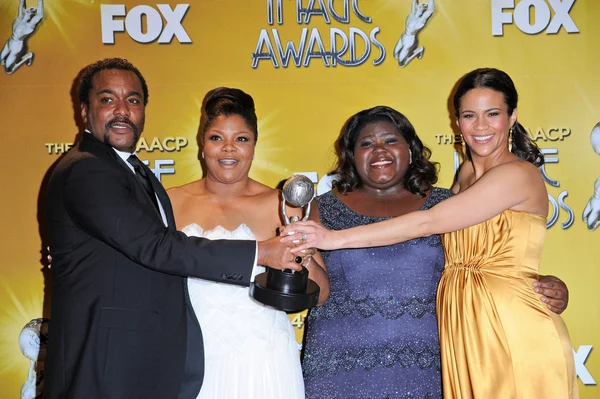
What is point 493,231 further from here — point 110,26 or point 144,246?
point 110,26

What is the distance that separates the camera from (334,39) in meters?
4.19

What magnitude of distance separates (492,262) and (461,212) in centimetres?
26

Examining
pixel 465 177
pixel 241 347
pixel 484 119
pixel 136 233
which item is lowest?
pixel 241 347

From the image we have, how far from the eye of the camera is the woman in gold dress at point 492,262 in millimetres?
2801

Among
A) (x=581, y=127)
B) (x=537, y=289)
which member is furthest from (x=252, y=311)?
(x=581, y=127)

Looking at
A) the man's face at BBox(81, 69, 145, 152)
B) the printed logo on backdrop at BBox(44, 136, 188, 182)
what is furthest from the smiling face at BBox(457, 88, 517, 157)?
the printed logo on backdrop at BBox(44, 136, 188, 182)

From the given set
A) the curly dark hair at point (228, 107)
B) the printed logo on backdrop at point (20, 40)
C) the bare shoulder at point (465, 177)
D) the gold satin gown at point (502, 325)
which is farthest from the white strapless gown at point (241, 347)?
the printed logo on backdrop at point (20, 40)

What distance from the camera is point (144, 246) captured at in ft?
7.89

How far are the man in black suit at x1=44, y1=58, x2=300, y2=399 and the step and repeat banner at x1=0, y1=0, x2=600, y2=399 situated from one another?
1.63 m

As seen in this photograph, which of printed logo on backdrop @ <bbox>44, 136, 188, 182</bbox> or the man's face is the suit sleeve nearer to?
the man's face

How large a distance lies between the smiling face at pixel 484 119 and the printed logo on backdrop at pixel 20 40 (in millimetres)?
2728

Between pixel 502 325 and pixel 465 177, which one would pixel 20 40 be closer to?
pixel 465 177

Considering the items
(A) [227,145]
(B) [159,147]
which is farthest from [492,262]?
(B) [159,147]

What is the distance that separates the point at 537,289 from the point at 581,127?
1.69 metres
